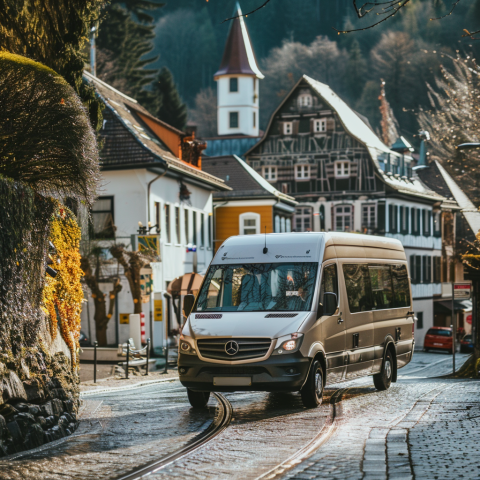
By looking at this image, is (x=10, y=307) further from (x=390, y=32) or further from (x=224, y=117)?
(x=390, y=32)

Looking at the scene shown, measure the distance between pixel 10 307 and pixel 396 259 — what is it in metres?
10.0

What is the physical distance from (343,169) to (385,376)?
147ft

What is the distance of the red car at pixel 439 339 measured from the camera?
52.4 metres

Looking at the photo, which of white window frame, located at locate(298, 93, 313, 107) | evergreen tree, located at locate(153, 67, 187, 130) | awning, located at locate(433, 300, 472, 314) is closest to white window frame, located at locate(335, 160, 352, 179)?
white window frame, located at locate(298, 93, 313, 107)

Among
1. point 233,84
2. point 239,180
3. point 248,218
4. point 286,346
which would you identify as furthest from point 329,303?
point 233,84

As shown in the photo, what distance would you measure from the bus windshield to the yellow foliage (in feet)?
6.00

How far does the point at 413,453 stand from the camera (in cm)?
917

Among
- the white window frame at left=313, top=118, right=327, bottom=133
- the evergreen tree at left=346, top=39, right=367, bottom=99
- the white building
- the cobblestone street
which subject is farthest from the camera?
the evergreen tree at left=346, top=39, right=367, bottom=99

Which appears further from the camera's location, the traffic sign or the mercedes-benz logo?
the traffic sign

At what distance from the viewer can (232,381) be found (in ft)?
43.1

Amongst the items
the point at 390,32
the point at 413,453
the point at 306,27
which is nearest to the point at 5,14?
the point at 413,453

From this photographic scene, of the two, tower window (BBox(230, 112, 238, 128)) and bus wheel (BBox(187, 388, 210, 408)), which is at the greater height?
tower window (BBox(230, 112, 238, 128))

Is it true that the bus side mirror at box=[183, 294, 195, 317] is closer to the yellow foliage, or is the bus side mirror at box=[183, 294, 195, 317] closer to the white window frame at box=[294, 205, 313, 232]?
the yellow foliage

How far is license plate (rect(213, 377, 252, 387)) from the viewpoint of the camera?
13.1 meters
